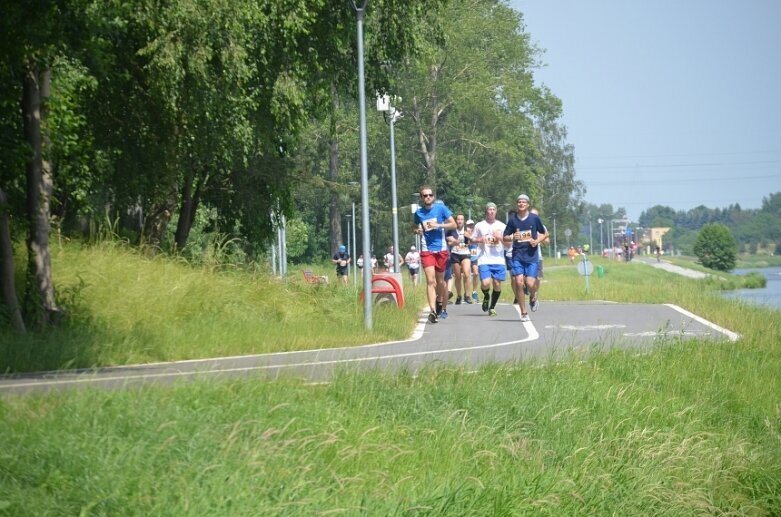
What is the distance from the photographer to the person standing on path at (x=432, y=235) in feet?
68.4

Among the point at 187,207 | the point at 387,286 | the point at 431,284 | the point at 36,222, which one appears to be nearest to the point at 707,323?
the point at 431,284

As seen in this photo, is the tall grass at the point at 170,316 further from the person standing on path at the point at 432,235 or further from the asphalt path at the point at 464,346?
the person standing on path at the point at 432,235

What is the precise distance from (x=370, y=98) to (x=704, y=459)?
16013 mm

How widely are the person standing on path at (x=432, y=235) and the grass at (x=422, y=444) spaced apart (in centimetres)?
699

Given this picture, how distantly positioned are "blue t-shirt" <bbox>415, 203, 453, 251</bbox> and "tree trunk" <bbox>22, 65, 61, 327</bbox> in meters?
6.15

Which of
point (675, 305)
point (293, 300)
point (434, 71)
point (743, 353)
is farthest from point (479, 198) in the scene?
point (743, 353)

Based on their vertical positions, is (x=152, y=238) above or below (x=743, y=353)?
above

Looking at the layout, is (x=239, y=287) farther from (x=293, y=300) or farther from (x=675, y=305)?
(x=675, y=305)

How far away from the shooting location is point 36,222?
1645cm

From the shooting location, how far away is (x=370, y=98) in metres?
25.8

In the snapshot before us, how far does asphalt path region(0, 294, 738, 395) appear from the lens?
10945mm

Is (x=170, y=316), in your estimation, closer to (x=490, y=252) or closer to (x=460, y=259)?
(x=490, y=252)

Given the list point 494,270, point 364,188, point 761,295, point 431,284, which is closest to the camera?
point 364,188

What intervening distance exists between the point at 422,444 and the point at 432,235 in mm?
12648
